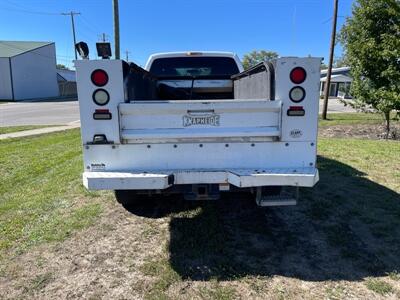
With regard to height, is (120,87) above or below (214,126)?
above

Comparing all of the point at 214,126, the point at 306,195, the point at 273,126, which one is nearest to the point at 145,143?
the point at 214,126

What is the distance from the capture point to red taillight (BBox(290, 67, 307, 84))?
11.0ft

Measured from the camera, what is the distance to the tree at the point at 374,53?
10.1 meters

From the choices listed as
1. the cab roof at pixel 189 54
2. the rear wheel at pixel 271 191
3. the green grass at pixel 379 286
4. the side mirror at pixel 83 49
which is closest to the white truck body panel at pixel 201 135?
the rear wheel at pixel 271 191

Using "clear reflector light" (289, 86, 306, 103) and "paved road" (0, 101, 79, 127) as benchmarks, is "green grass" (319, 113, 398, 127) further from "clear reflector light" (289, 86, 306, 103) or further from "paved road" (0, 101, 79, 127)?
"paved road" (0, 101, 79, 127)

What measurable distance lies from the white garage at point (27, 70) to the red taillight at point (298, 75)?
5310 cm

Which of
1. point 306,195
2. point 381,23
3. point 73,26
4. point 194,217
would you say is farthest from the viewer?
point 73,26

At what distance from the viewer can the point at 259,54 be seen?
10694cm

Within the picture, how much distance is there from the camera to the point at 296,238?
A: 3867 mm

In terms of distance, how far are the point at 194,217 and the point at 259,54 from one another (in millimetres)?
108070

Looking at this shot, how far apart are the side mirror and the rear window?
2.92 m

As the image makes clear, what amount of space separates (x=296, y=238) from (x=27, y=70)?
5655 centimetres

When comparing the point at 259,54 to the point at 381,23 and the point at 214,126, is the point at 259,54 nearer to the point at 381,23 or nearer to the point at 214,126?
the point at 381,23

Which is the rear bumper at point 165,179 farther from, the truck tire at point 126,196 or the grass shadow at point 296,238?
the grass shadow at point 296,238
